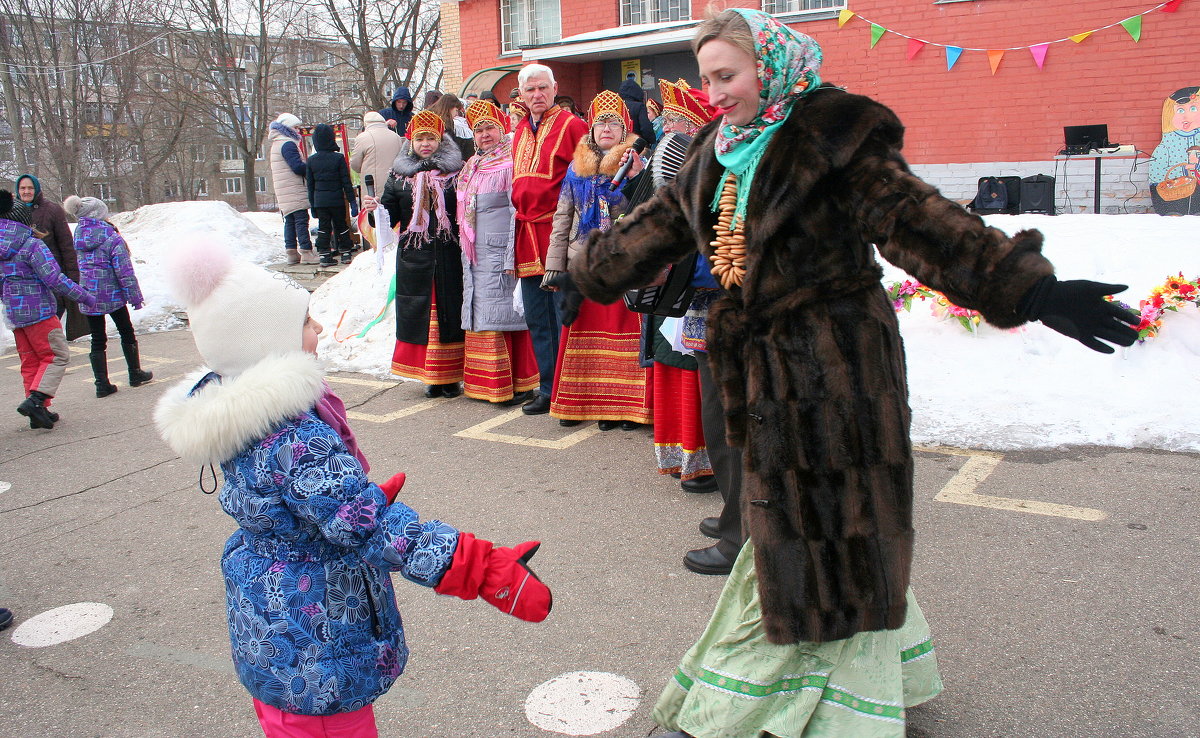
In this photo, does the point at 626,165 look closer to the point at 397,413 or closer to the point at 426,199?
the point at 426,199

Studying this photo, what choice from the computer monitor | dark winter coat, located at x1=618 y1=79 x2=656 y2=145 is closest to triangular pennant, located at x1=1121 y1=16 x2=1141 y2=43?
the computer monitor

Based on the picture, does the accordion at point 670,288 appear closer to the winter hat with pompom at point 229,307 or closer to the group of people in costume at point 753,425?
the group of people in costume at point 753,425

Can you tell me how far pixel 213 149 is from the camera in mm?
32375

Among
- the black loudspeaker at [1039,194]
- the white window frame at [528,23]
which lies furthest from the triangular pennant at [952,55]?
the white window frame at [528,23]

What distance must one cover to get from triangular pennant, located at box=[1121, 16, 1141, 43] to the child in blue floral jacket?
12731 millimetres

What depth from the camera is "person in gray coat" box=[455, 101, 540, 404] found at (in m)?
6.09

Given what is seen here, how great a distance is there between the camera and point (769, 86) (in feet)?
7.10

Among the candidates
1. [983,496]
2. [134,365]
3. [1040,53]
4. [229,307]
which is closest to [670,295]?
[229,307]

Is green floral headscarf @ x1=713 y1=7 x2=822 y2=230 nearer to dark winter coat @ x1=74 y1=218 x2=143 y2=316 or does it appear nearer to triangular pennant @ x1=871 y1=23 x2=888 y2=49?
dark winter coat @ x1=74 y1=218 x2=143 y2=316

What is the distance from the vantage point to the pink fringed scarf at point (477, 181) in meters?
6.09

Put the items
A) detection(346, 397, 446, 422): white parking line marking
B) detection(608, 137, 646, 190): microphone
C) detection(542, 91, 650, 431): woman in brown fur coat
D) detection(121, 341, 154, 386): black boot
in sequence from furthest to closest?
detection(121, 341, 154, 386): black boot → detection(346, 397, 446, 422): white parking line marking → detection(542, 91, 650, 431): woman in brown fur coat → detection(608, 137, 646, 190): microphone

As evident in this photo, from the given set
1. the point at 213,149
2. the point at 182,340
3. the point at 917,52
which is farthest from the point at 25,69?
the point at 917,52

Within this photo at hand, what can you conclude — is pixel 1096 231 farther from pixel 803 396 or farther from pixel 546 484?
pixel 803 396

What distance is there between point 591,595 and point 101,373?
583 cm
